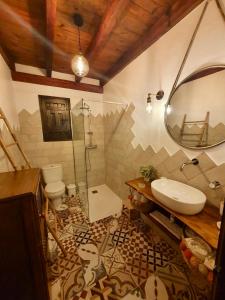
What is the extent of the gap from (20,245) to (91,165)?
91.2 inches

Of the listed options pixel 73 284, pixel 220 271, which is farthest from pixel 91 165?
pixel 220 271

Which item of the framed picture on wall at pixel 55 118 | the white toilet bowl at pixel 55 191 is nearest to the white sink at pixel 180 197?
the white toilet bowl at pixel 55 191

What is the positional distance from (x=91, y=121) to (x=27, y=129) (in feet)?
4.14

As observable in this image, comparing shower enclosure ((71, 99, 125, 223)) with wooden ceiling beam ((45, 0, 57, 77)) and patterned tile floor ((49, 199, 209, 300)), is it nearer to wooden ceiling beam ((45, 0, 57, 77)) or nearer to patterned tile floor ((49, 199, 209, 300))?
patterned tile floor ((49, 199, 209, 300))

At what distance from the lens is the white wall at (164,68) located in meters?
1.16

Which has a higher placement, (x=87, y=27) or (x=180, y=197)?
(x=87, y=27)

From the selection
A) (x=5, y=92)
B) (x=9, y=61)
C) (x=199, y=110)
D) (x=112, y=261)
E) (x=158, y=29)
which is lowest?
(x=112, y=261)

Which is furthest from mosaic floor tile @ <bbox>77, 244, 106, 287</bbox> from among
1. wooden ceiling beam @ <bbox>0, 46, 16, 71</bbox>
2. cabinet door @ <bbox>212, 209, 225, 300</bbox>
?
wooden ceiling beam @ <bbox>0, 46, 16, 71</bbox>

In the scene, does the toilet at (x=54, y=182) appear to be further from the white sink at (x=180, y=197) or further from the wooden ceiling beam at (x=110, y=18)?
the wooden ceiling beam at (x=110, y=18)

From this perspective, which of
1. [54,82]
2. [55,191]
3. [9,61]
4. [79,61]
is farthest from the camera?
[54,82]

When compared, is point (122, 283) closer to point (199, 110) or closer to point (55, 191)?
point (55, 191)

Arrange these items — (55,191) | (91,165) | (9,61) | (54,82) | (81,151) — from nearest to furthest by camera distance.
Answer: (9,61) → (55,191) → (81,151) → (54,82) → (91,165)

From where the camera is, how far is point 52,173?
8.50 feet

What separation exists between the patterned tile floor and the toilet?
0.63 m
